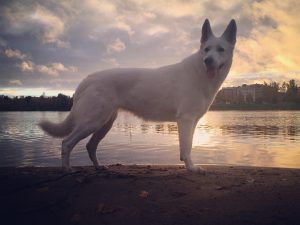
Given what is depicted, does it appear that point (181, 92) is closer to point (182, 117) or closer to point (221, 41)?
point (182, 117)

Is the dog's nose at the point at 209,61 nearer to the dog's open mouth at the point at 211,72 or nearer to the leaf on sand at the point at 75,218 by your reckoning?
the dog's open mouth at the point at 211,72

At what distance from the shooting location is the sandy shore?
164 inches

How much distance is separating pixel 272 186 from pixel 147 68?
3.70m

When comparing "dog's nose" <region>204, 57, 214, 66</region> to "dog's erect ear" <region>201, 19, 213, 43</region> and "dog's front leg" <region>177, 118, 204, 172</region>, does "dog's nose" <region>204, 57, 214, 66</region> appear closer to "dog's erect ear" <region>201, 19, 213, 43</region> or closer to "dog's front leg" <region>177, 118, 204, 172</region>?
"dog's erect ear" <region>201, 19, 213, 43</region>

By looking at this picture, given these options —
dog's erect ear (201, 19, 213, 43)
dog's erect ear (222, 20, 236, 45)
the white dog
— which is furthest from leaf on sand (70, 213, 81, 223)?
dog's erect ear (222, 20, 236, 45)

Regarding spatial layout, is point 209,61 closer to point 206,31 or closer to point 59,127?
point 206,31

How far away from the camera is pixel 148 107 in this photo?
7074mm

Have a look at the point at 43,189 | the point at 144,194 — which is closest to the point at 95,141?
the point at 43,189

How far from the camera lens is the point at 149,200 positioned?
469 cm

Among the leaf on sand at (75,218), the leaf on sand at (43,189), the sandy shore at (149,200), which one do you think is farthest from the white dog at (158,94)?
the leaf on sand at (75,218)

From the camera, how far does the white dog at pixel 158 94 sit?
662cm

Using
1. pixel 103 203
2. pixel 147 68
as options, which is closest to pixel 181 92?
pixel 147 68

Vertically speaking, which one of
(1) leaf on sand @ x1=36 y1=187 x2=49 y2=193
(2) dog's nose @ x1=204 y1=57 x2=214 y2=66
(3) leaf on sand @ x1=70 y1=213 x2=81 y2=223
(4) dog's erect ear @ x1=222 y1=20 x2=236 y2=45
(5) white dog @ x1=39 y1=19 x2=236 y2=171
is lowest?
(3) leaf on sand @ x1=70 y1=213 x2=81 y2=223

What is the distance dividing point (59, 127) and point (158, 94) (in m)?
2.33
